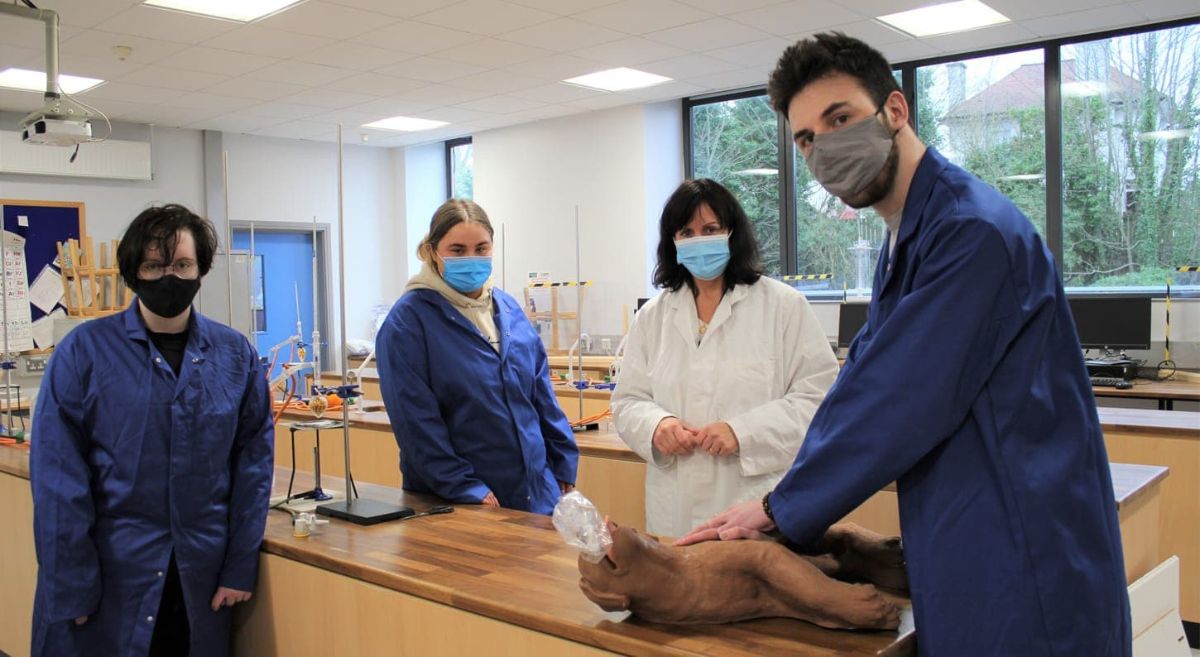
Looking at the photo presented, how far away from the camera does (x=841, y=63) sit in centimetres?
122

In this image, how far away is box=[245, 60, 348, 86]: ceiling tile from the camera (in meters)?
5.98

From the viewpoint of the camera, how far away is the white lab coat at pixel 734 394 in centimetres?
197

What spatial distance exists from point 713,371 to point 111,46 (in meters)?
4.81

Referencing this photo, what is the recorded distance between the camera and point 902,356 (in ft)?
3.61

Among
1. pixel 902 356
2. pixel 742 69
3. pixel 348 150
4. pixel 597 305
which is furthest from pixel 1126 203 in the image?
pixel 348 150

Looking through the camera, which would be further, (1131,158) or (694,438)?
(1131,158)

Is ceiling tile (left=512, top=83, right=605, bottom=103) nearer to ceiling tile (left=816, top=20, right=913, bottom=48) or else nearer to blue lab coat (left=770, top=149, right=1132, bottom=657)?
ceiling tile (left=816, top=20, right=913, bottom=48)

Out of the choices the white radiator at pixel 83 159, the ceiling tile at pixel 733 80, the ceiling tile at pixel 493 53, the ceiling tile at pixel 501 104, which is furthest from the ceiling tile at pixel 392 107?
the ceiling tile at pixel 733 80

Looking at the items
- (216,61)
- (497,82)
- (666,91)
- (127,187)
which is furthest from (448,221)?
(127,187)

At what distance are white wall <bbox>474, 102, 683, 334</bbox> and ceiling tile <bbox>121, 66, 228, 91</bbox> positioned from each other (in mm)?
2557

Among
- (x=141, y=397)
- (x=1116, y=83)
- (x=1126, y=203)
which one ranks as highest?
(x=1116, y=83)

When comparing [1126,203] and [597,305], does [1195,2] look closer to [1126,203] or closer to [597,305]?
[1126,203]

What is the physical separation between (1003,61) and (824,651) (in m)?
6.05

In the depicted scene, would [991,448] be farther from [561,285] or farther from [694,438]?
[561,285]
